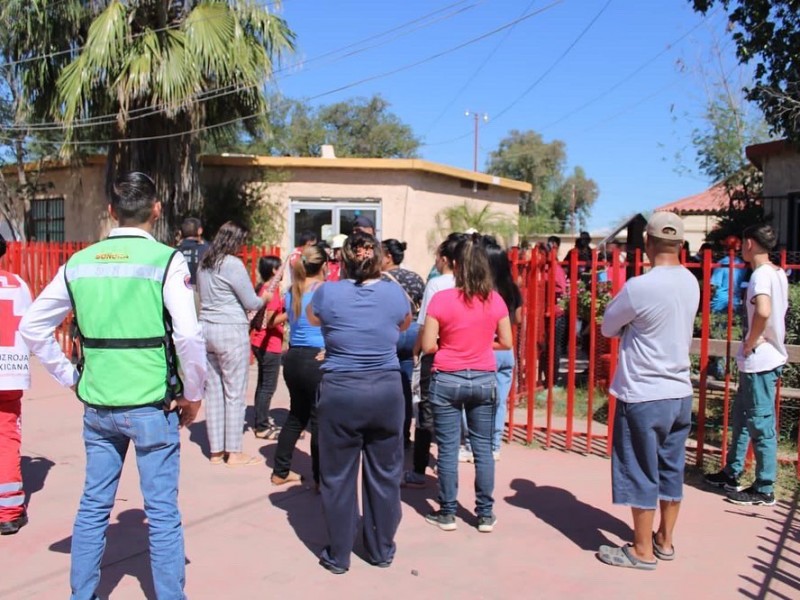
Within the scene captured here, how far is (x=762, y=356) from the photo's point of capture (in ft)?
15.9

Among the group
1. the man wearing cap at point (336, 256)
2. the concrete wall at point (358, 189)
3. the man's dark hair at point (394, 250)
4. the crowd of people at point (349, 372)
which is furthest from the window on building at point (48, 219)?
the man's dark hair at point (394, 250)

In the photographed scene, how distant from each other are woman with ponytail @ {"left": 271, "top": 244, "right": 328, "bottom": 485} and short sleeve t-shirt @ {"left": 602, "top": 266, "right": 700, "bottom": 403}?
1965 millimetres

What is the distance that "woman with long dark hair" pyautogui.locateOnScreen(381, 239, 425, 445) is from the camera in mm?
5441

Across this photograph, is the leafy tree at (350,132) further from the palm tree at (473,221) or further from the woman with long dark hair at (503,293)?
the woman with long dark hair at (503,293)

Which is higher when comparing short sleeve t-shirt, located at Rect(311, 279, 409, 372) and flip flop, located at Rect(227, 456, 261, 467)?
short sleeve t-shirt, located at Rect(311, 279, 409, 372)

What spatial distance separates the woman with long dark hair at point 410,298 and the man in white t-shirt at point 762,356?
2202 mm

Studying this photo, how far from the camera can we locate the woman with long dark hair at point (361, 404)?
3.88 metres

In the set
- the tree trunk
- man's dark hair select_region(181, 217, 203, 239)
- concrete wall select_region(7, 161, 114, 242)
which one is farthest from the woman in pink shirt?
→ concrete wall select_region(7, 161, 114, 242)

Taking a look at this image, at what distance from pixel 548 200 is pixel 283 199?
30.6 m

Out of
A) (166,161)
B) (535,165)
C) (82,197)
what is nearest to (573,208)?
(535,165)

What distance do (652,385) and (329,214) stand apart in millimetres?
11024

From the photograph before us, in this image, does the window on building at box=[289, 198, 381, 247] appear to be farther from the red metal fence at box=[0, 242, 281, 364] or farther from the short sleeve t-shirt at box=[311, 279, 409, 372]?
the short sleeve t-shirt at box=[311, 279, 409, 372]

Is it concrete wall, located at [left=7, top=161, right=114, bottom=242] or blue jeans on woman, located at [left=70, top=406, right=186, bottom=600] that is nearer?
blue jeans on woman, located at [left=70, top=406, right=186, bottom=600]

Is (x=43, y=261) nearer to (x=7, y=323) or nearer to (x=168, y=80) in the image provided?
(x=168, y=80)
